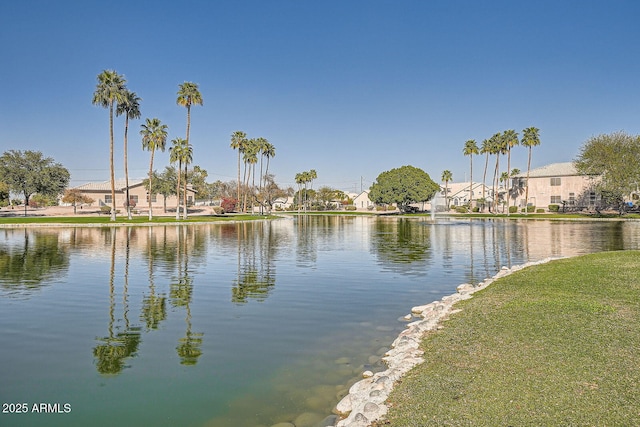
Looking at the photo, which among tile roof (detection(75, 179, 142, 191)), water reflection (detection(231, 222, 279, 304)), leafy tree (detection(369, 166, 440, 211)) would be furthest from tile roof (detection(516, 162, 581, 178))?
tile roof (detection(75, 179, 142, 191))

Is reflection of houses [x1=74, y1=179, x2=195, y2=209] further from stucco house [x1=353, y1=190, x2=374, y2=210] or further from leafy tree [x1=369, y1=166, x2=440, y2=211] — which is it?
stucco house [x1=353, y1=190, x2=374, y2=210]

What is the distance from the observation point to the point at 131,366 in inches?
354

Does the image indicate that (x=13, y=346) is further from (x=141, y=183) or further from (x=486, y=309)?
(x=141, y=183)

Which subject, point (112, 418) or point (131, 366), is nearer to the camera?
point (112, 418)

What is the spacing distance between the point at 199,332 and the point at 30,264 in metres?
16.6

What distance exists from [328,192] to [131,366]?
141 metres

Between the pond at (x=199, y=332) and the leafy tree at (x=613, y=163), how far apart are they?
62.9m

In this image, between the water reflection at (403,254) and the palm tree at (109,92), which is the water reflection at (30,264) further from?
the palm tree at (109,92)

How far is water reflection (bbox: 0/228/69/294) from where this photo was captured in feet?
58.3

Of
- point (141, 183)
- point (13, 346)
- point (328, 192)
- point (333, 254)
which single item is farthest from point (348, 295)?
point (328, 192)

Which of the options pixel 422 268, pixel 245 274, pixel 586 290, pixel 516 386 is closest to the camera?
pixel 516 386

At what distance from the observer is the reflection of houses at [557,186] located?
307 ft

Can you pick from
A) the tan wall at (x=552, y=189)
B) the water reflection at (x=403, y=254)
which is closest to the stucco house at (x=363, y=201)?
the tan wall at (x=552, y=189)

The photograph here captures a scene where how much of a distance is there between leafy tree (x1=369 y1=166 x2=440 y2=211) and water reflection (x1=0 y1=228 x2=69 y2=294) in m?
82.9
